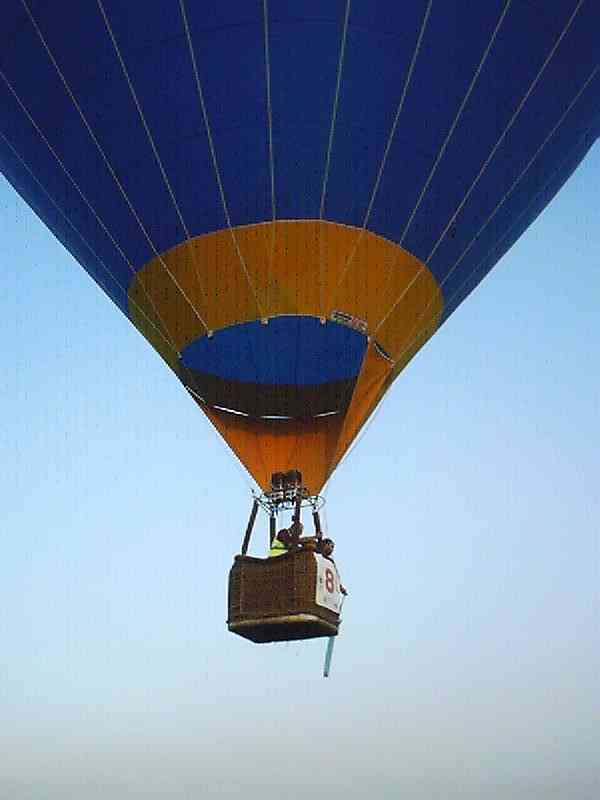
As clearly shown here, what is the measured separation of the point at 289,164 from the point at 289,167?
0.8 inches

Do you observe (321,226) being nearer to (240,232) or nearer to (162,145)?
(240,232)

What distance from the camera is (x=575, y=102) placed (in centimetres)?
970

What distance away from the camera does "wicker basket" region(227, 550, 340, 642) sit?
9.16 metres

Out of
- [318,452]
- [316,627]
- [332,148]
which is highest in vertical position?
[332,148]

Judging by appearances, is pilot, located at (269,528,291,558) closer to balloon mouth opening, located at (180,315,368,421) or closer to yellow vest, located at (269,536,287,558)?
yellow vest, located at (269,536,287,558)

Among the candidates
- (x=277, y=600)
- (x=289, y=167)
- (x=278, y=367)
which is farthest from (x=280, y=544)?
(x=289, y=167)

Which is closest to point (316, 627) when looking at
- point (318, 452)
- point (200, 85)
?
point (318, 452)

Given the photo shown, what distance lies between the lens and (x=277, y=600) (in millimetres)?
9195

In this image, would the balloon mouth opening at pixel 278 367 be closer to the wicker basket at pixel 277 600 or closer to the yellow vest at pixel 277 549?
the yellow vest at pixel 277 549

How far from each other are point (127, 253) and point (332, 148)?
1.71 metres

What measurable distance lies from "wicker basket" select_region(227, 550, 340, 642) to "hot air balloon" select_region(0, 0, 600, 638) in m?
0.03

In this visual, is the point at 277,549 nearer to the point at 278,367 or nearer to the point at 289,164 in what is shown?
the point at 278,367

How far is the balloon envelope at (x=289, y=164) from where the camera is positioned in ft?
29.0

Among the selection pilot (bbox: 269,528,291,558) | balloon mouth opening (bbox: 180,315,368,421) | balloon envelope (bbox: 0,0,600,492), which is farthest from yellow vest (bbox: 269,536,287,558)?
balloon mouth opening (bbox: 180,315,368,421)
